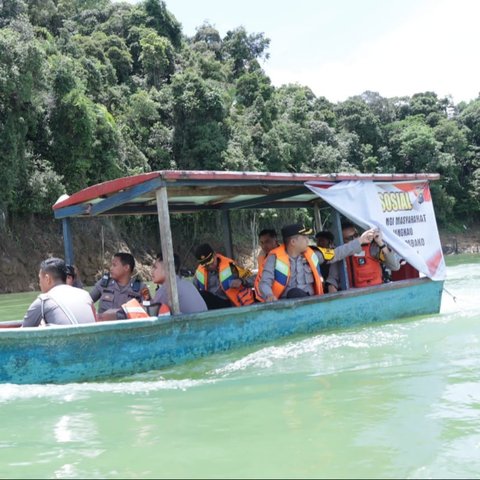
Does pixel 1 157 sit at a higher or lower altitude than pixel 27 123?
lower

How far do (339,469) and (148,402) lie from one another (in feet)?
6.06

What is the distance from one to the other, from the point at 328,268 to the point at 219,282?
146 cm

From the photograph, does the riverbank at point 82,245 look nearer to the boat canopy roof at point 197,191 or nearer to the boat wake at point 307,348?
the boat canopy roof at point 197,191

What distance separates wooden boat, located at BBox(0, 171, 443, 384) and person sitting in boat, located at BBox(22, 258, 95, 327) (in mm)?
196

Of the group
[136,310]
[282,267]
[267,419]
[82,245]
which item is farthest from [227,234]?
[82,245]

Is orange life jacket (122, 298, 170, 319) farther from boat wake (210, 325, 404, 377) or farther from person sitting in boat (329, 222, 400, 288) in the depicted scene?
person sitting in boat (329, 222, 400, 288)

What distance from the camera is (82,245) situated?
2367 cm

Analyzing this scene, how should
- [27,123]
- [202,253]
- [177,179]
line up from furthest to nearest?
[27,123]
[202,253]
[177,179]

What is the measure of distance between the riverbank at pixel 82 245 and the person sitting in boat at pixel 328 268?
13.5 meters

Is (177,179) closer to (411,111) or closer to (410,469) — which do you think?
(410,469)

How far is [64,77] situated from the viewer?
23.1m

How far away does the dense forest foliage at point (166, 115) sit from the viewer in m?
22.0

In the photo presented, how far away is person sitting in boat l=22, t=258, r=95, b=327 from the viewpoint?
16.0 ft

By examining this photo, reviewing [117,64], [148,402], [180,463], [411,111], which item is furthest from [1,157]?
[411,111]
